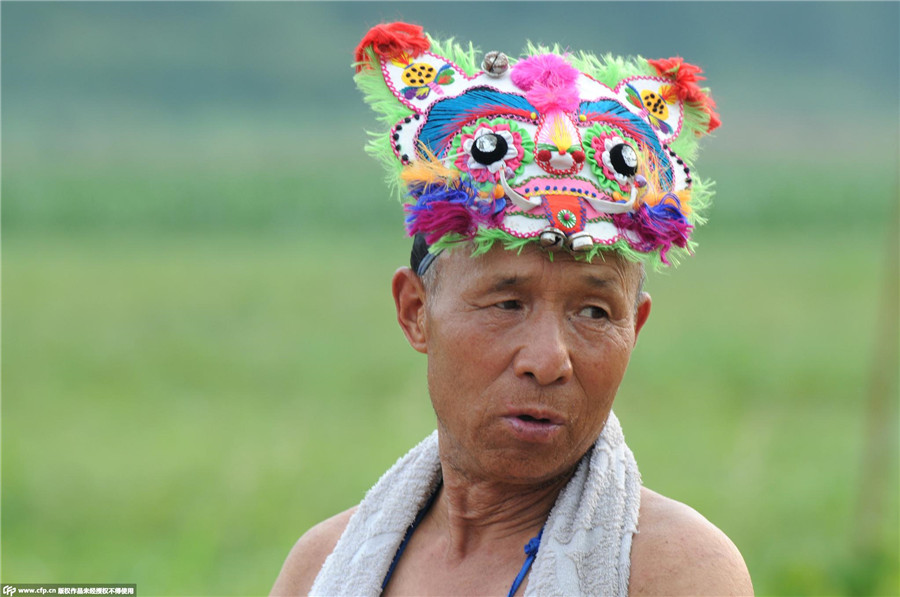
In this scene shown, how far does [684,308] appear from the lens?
1495cm

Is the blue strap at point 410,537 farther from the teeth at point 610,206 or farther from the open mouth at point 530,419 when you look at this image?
the teeth at point 610,206

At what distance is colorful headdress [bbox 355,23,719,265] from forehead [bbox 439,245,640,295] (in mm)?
33

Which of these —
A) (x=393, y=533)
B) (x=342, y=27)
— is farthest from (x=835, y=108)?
(x=393, y=533)

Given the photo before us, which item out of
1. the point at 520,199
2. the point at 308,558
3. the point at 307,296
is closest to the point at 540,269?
the point at 520,199

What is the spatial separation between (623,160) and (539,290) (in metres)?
0.36

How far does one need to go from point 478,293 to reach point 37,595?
14.8ft

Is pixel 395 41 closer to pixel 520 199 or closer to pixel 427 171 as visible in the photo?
pixel 427 171

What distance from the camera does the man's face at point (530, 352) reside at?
2.62 m

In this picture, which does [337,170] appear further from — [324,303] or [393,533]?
[393,533]

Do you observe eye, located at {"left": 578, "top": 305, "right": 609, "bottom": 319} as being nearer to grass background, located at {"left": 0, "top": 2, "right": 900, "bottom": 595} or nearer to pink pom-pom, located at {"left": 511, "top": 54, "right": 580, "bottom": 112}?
pink pom-pom, located at {"left": 511, "top": 54, "right": 580, "bottom": 112}

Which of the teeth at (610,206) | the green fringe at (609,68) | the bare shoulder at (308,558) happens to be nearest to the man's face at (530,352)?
the teeth at (610,206)

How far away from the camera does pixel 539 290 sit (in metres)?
2.63

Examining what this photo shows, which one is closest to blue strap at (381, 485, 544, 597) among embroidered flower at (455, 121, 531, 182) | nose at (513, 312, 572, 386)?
nose at (513, 312, 572, 386)

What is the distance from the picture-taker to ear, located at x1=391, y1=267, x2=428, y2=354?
9.69 ft
